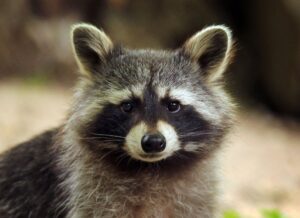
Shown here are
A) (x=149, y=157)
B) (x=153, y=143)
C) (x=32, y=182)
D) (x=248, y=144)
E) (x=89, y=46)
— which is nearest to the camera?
(x=153, y=143)

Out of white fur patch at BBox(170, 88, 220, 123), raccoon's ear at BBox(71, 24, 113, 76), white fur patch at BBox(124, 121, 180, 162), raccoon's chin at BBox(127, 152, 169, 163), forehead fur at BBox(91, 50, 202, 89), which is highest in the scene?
raccoon's ear at BBox(71, 24, 113, 76)

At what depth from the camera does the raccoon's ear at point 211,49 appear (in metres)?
5.54

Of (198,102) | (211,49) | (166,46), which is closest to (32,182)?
(198,102)

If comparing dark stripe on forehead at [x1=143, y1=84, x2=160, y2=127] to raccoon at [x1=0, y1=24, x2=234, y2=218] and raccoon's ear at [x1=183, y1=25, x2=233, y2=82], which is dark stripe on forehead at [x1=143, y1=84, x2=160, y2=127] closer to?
raccoon at [x1=0, y1=24, x2=234, y2=218]

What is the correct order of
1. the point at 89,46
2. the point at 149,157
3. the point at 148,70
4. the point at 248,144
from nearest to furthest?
1. the point at 149,157
2. the point at 148,70
3. the point at 89,46
4. the point at 248,144

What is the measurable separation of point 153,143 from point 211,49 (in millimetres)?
1049

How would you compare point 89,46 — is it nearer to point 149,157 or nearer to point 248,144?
point 149,157

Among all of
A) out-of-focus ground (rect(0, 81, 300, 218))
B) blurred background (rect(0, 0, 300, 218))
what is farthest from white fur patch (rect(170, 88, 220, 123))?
blurred background (rect(0, 0, 300, 218))

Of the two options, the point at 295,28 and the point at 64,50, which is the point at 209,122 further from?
the point at 64,50

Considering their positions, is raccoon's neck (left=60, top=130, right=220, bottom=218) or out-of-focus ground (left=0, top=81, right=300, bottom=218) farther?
out-of-focus ground (left=0, top=81, right=300, bottom=218)

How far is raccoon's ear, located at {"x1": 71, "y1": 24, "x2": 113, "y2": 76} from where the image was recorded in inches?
217

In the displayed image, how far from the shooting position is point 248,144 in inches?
402

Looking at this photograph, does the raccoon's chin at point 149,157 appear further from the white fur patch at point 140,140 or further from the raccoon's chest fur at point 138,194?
→ the raccoon's chest fur at point 138,194

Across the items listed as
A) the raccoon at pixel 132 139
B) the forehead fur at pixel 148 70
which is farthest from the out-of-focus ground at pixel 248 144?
the forehead fur at pixel 148 70
